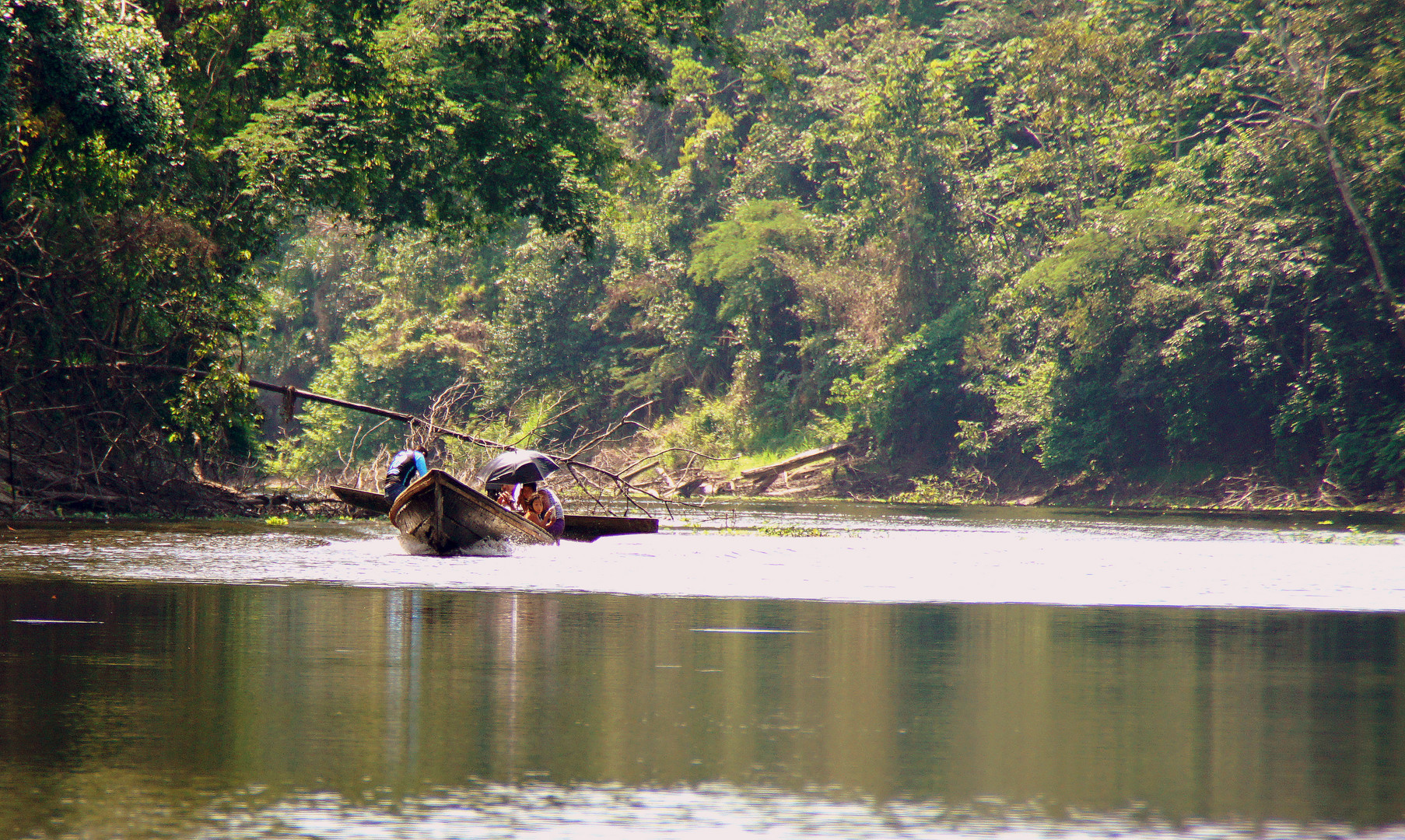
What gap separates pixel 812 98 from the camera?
5497 cm

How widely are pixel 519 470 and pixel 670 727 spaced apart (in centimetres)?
1384

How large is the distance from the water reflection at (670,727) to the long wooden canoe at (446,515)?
22.4 ft

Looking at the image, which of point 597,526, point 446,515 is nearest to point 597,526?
point 597,526

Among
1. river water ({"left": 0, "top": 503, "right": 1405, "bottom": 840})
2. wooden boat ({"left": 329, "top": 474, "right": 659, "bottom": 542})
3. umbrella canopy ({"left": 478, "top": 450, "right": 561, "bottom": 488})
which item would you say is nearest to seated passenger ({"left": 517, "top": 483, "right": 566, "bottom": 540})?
umbrella canopy ({"left": 478, "top": 450, "right": 561, "bottom": 488})

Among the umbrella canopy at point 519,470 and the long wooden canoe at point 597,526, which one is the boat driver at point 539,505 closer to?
the umbrella canopy at point 519,470

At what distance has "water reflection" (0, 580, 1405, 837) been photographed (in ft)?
17.6

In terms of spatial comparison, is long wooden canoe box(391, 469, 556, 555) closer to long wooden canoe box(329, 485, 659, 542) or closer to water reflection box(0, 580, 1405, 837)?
long wooden canoe box(329, 485, 659, 542)

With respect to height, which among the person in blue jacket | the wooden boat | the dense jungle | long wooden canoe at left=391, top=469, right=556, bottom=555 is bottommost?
the wooden boat

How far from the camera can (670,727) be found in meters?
6.88

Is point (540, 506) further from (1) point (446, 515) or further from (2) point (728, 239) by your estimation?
(2) point (728, 239)

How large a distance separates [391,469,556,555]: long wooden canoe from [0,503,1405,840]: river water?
101 inches

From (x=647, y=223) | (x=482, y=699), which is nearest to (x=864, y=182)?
(x=647, y=223)

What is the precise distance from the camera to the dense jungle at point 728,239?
71.9 feet

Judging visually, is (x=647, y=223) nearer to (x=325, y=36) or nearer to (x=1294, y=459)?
(x=1294, y=459)
